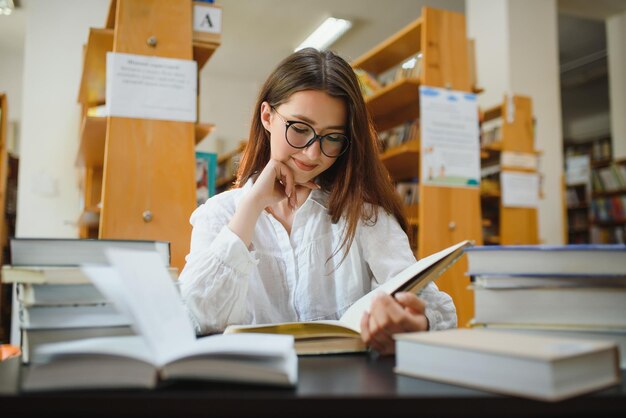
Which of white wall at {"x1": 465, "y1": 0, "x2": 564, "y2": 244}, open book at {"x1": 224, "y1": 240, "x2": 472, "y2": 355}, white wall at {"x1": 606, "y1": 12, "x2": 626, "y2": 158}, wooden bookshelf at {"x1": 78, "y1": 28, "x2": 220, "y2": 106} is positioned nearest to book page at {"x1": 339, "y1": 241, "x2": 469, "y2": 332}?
open book at {"x1": 224, "y1": 240, "x2": 472, "y2": 355}

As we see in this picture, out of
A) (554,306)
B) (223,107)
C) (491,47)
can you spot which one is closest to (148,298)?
(554,306)

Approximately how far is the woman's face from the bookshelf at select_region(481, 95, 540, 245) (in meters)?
2.77

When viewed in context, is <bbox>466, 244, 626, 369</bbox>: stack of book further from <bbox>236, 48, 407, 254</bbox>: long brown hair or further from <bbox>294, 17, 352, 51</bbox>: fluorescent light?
<bbox>294, 17, 352, 51</bbox>: fluorescent light

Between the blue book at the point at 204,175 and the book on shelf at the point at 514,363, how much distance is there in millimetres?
1686

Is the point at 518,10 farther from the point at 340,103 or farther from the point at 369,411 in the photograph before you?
the point at 369,411

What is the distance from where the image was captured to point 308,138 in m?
1.10

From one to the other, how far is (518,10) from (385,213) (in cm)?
431

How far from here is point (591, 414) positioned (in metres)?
0.44

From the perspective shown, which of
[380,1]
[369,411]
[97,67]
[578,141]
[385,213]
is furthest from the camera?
[578,141]

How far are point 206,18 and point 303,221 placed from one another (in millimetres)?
1038

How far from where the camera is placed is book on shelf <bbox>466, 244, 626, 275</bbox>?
1.96 feet

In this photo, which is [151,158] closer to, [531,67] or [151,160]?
[151,160]

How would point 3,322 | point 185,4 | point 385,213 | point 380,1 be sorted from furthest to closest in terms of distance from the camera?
point 380,1, point 3,322, point 185,4, point 385,213

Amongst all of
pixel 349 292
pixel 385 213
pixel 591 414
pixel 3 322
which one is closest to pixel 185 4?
pixel 385 213
